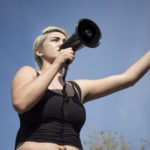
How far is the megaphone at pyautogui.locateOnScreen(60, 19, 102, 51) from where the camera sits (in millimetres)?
2818

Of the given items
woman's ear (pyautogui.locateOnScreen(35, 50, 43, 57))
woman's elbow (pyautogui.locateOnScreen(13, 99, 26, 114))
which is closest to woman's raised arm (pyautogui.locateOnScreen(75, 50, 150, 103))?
woman's ear (pyautogui.locateOnScreen(35, 50, 43, 57))

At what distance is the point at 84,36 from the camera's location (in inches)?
117

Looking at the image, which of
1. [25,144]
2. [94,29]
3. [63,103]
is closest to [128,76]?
[94,29]

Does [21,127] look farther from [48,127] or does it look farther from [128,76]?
[128,76]

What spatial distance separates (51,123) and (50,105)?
17 cm

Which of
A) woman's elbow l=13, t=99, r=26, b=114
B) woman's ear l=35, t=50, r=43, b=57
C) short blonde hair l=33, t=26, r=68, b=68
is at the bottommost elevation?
woman's elbow l=13, t=99, r=26, b=114

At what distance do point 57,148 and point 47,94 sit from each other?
527mm

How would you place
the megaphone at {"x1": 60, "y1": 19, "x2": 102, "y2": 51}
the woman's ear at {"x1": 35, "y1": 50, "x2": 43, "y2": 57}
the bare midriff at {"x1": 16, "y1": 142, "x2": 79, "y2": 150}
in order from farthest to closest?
the woman's ear at {"x1": 35, "y1": 50, "x2": 43, "y2": 57}, the megaphone at {"x1": 60, "y1": 19, "x2": 102, "y2": 51}, the bare midriff at {"x1": 16, "y1": 142, "x2": 79, "y2": 150}

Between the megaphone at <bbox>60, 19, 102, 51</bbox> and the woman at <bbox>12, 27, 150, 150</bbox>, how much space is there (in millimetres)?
205

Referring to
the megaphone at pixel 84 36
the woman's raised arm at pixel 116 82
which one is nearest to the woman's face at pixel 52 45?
the megaphone at pixel 84 36

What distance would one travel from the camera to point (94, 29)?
3.05 m

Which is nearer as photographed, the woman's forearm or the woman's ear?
the woman's forearm

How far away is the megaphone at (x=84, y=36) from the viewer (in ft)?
9.25

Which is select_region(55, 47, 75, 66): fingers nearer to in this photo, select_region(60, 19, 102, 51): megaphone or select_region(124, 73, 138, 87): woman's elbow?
select_region(60, 19, 102, 51): megaphone
